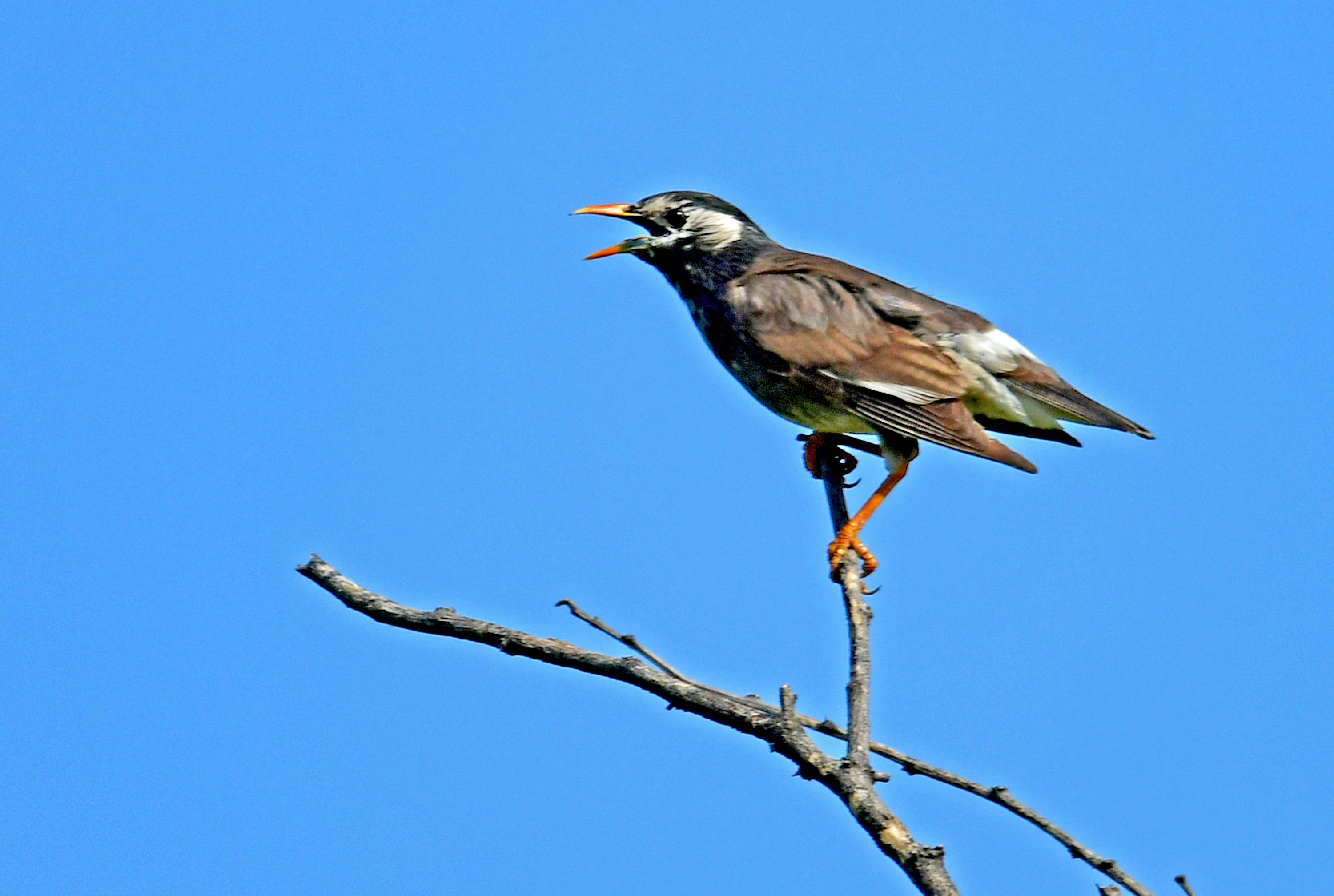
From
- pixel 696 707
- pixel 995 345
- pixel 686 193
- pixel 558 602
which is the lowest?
pixel 696 707

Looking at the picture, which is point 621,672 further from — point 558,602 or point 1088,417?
point 1088,417

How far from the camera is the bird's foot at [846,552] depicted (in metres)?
6.66

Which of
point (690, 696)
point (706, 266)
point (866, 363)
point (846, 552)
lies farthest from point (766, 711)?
point (706, 266)

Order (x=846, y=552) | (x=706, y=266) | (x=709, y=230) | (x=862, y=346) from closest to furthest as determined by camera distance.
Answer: (x=846, y=552)
(x=862, y=346)
(x=706, y=266)
(x=709, y=230)

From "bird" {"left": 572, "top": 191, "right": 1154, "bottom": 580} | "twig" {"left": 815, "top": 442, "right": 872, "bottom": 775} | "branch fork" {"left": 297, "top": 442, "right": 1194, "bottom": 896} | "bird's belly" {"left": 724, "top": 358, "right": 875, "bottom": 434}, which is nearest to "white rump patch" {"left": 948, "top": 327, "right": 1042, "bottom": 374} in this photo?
"bird" {"left": 572, "top": 191, "right": 1154, "bottom": 580}

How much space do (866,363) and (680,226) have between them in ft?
5.40

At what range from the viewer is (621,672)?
422 centimetres

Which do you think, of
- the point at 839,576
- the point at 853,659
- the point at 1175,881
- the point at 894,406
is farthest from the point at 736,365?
the point at 1175,881

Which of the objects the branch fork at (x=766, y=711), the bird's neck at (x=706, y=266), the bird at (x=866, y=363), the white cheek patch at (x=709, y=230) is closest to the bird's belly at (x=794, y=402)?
the bird at (x=866, y=363)

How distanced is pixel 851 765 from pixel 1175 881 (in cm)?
95

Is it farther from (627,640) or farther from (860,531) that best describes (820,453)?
(627,640)

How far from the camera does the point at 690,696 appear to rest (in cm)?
420

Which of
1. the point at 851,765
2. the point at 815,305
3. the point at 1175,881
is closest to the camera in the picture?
the point at 1175,881

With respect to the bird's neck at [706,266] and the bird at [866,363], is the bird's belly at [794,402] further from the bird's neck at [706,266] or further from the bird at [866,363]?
the bird's neck at [706,266]
